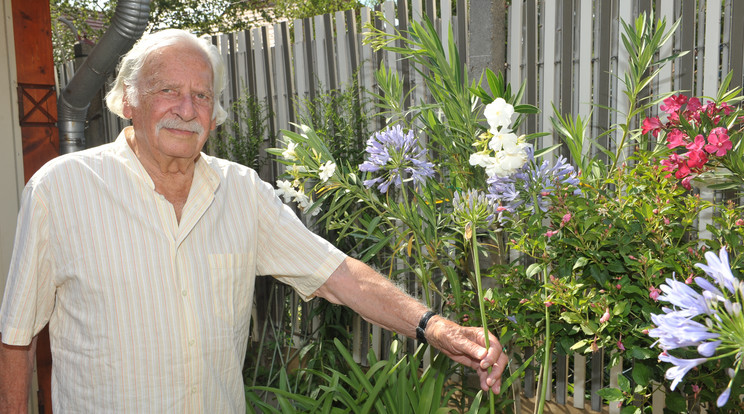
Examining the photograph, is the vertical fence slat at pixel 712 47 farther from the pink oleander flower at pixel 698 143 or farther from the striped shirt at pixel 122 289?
the striped shirt at pixel 122 289

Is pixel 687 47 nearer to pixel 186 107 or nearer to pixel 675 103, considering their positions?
pixel 675 103

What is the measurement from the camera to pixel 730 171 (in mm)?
1539

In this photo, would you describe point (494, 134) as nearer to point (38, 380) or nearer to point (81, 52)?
point (38, 380)

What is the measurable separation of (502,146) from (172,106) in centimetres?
82

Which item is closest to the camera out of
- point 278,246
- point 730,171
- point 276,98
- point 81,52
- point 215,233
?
point 730,171

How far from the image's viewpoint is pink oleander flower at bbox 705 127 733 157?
4.75ft

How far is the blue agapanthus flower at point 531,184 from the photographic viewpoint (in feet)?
5.77

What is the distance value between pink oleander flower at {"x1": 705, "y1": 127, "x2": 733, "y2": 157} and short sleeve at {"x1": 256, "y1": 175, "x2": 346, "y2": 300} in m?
0.94

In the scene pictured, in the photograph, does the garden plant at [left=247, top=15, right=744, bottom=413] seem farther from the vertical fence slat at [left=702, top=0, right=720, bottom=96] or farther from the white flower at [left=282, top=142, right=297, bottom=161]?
the vertical fence slat at [left=702, top=0, right=720, bottom=96]

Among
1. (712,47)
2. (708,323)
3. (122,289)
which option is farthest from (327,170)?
(708,323)

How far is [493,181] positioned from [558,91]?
1.21m

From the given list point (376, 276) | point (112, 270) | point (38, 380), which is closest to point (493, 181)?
point (376, 276)

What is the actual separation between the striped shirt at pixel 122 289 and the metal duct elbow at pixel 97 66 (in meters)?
2.85

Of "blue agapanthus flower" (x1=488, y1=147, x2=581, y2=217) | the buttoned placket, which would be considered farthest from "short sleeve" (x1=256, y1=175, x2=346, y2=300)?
"blue agapanthus flower" (x1=488, y1=147, x2=581, y2=217)
